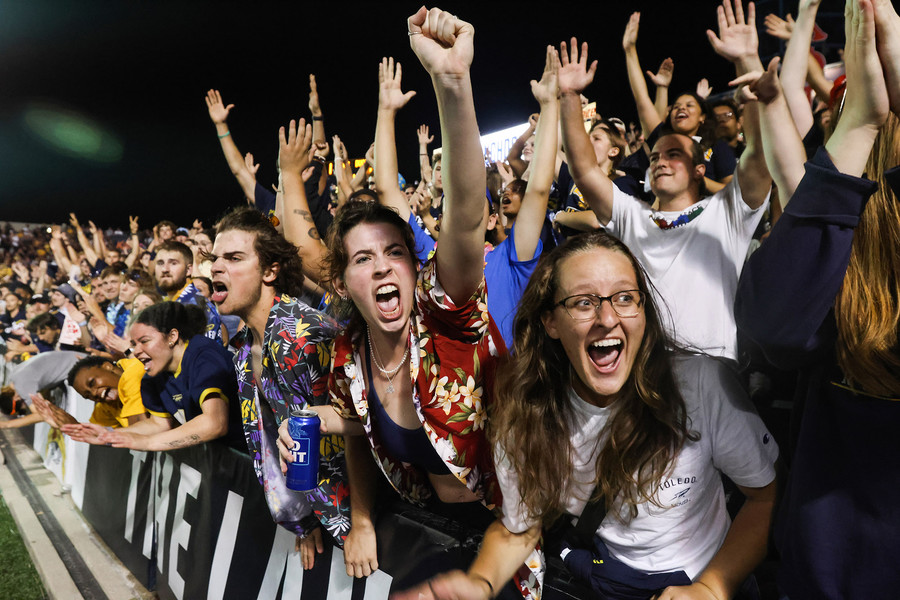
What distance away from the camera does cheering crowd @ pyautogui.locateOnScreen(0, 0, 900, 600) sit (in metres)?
1.04

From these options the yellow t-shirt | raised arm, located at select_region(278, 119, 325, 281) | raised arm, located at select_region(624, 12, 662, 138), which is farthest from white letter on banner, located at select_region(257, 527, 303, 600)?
raised arm, located at select_region(624, 12, 662, 138)

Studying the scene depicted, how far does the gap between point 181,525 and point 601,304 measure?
2692mm

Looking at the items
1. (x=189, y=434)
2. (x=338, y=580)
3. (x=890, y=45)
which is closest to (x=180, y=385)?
(x=189, y=434)

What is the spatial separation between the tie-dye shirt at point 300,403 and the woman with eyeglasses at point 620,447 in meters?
0.75

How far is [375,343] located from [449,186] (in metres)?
0.70

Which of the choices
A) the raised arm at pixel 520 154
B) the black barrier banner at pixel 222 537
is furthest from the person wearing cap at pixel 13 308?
the raised arm at pixel 520 154

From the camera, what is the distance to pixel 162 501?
10.8ft

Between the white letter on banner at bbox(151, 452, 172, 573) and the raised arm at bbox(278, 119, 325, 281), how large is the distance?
4.80 ft

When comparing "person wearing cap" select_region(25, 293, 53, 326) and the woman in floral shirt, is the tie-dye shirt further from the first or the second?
"person wearing cap" select_region(25, 293, 53, 326)

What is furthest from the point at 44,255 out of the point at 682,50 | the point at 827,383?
the point at 827,383

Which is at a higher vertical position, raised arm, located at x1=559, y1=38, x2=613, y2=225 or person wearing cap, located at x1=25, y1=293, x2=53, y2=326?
raised arm, located at x1=559, y1=38, x2=613, y2=225

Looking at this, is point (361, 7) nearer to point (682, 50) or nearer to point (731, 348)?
point (682, 50)

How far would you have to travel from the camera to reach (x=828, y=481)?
1.08 m

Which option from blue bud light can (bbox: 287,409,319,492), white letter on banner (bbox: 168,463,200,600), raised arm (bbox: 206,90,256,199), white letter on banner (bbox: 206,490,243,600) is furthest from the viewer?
raised arm (bbox: 206,90,256,199)
